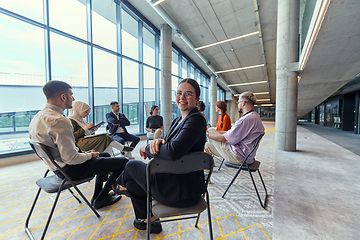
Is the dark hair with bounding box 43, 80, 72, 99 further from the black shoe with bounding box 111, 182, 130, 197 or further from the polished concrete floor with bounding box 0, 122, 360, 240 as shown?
the polished concrete floor with bounding box 0, 122, 360, 240

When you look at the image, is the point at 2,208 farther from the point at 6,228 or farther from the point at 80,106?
the point at 80,106

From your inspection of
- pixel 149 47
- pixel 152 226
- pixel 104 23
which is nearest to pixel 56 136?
pixel 152 226

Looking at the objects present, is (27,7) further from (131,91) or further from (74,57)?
(131,91)

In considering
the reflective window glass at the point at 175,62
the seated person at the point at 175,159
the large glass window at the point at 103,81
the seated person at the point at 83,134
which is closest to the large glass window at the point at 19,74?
the large glass window at the point at 103,81

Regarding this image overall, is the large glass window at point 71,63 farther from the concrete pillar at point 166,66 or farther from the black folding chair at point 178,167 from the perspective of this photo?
the black folding chair at point 178,167

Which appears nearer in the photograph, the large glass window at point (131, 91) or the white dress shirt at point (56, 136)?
the white dress shirt at point (56, 136)

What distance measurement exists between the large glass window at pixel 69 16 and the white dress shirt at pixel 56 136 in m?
4.31

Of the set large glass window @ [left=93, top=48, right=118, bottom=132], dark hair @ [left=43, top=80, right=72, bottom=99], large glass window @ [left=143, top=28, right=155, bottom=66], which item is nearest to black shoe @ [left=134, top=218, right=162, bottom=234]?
dark hair @ [left=43, top=80, right=72, bottom=99]

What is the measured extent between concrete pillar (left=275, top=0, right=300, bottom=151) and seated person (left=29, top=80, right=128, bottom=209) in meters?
4.63

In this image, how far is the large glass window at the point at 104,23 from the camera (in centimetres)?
507

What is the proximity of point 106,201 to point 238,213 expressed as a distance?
1.58 m

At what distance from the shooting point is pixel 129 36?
6391 mm

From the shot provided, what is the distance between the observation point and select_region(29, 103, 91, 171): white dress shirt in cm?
128

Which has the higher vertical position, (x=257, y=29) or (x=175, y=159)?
(x=257, y=29)
